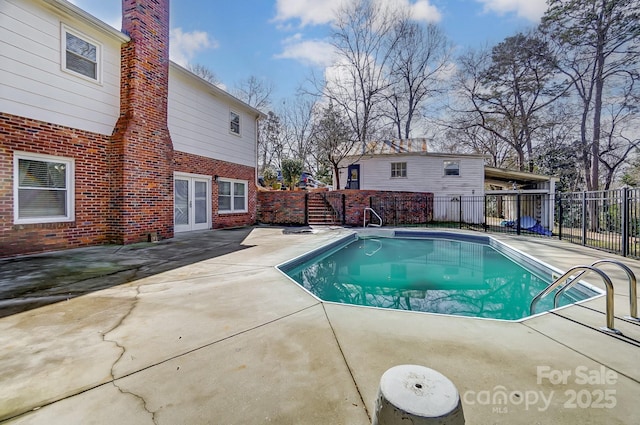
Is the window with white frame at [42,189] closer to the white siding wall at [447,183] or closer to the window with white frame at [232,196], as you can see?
the window with white frame at [232,196]

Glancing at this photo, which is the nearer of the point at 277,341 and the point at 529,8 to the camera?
the point at 277,341

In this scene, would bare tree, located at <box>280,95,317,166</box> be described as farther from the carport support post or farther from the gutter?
the carport support post

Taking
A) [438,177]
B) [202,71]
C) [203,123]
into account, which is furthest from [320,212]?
[202,71]

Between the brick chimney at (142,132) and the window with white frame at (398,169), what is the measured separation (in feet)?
40.8

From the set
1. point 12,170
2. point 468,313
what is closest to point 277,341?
point 468,313

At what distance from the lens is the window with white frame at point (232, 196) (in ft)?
38.7

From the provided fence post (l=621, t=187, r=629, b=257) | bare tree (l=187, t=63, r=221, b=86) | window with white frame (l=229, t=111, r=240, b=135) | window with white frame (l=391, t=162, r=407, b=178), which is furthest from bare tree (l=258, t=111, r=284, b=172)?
fence post (l=621, t=187, r=629, b=257)

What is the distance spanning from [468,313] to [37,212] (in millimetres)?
8539

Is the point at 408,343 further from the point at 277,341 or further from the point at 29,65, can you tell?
the point at 29,65

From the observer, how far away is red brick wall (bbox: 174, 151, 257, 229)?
32.4 ft

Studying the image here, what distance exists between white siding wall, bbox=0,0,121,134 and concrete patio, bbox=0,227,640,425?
5.10 metres

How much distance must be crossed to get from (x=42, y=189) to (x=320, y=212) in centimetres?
990

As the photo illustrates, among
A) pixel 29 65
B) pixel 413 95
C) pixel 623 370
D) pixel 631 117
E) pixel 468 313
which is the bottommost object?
pixel 468 313

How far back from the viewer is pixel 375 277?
636 cm
